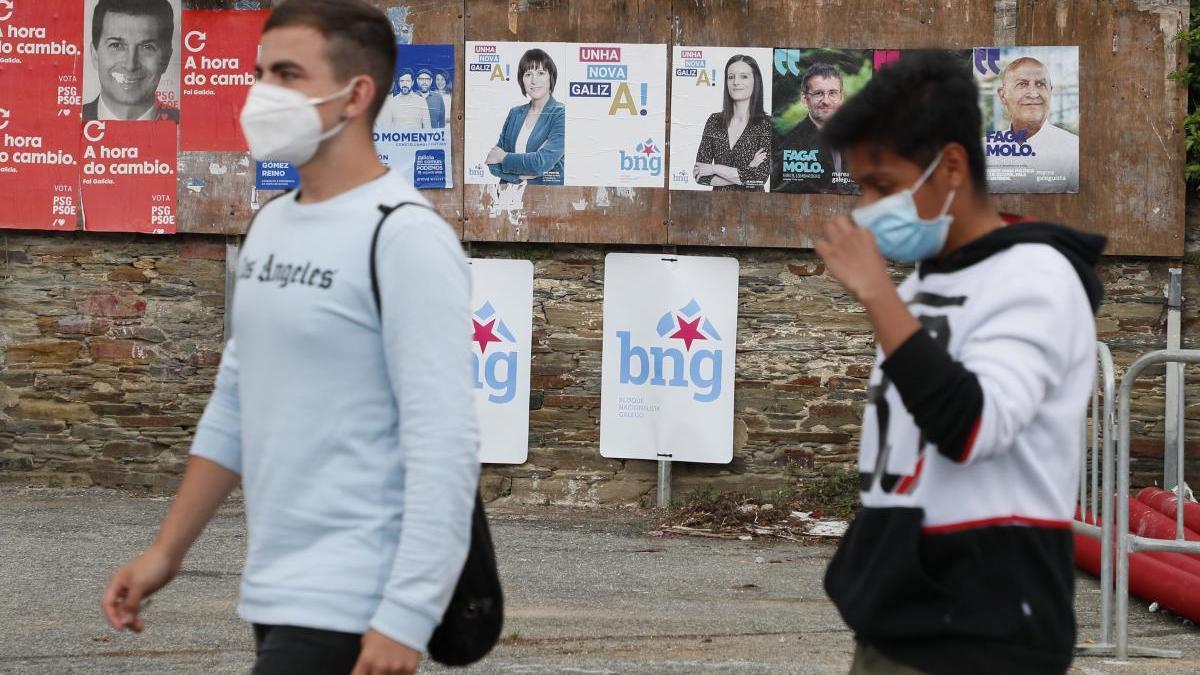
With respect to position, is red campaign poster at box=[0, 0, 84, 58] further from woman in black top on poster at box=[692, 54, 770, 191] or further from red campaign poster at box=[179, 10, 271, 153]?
woman in black top on poster at box=[692, 54, 770, 191]

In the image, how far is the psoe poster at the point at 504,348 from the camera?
10.3m

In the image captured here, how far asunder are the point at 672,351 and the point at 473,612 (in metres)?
7.81

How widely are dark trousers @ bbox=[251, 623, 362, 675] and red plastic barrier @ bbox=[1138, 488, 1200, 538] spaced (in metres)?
5.95

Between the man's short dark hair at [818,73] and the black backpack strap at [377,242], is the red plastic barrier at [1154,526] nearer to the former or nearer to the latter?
the man's short dark hair at [818,73]

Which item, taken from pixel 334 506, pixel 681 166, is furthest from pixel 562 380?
pixel 334 506

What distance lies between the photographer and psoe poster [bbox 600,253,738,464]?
10.2 metres

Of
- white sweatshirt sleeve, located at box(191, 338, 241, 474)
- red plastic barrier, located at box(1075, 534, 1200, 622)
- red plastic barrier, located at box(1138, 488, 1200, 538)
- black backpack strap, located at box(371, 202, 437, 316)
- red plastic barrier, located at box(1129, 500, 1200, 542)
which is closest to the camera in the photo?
black backpack strap, located at box(371, 202, 437, 316)

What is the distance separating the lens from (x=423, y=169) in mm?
10344

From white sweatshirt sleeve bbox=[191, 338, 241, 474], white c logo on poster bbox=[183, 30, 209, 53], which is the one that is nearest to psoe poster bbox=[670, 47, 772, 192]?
white c logo on poster bbox=[183, 30, 209, 53]

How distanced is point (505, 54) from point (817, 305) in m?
2.79

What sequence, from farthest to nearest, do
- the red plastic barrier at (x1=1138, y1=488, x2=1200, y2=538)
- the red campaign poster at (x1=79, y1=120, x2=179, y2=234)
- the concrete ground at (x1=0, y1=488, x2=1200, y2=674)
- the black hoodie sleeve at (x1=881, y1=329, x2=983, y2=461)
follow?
the red campaign poster at (x1=79, y1=120, x2=179, y2=234), the red plastic barrier at (x1=1138, y1=488, x2=1200, y2=538), the concrete ground at (x1=0, y1=488, x2=1200, y2=674), the black hoodie sleeve at (x1=881, y1=329, x2=983, y2=461)

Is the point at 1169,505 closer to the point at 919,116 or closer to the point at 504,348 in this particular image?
the point at 504,348

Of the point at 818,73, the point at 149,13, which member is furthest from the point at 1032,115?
the point at 149,13

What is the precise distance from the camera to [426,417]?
2305 mm
